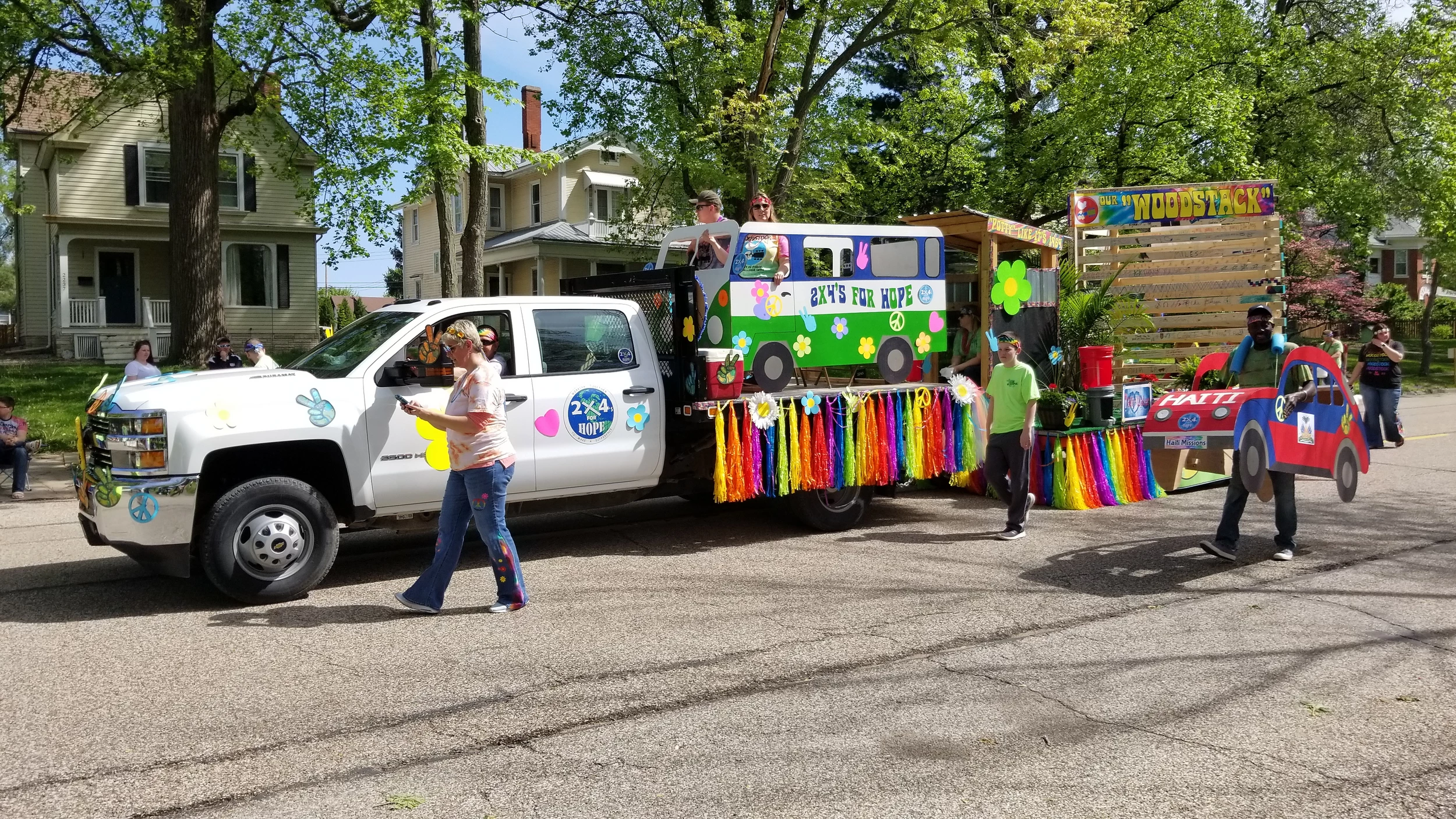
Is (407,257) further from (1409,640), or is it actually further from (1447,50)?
(1409,640)

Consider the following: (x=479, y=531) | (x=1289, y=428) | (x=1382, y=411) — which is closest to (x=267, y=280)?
(x=1382, y=411)

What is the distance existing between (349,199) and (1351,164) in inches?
1057

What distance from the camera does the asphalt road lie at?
13.6 ft

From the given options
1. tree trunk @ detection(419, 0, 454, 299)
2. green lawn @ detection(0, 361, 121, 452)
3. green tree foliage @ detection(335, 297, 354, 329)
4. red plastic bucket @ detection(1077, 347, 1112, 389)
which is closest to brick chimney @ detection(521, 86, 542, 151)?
green tree foliage @ detection(335, 297, 354, 329)

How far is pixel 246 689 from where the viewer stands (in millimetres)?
5293

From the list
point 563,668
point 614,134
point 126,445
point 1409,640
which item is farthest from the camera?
point 614,134

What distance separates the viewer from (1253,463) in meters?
7.91

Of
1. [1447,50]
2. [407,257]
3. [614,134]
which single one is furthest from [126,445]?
[407,257]

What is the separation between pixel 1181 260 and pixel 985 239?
15.1 ft

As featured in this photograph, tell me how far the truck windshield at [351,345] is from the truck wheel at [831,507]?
350 cm

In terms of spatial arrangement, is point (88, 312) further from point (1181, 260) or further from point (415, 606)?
point (415, 606)

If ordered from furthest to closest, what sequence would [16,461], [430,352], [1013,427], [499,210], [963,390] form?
1. [499,210]
2. [16,461]
3. [963,390]
4. [1013,427]
5. [430,352]

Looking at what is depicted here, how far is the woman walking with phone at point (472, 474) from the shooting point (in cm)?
648

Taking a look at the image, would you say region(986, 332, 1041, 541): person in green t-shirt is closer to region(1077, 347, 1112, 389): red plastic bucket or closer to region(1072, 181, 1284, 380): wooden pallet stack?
region(1077, 347, 1112, 389): red plastic bucket
